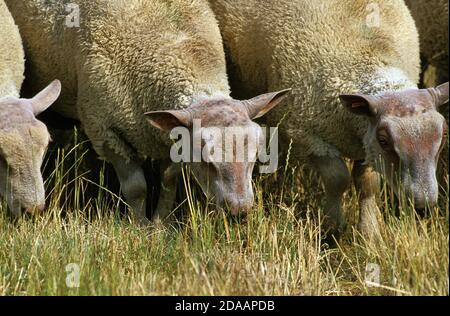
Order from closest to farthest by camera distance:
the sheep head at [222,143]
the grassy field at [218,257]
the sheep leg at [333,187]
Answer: the grassy field at [218,257] < the sheep head at [222,143] < the sheep leg at [333,187]

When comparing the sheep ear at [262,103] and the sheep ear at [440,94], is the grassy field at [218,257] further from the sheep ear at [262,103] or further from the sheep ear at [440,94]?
the sheep ear at [440,94]

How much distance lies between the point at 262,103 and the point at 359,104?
25.5 inches

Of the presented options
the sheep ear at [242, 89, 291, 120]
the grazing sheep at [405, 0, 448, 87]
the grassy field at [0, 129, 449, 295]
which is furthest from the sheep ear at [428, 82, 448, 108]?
the grazing sheep at [405, 0, 448, 87]

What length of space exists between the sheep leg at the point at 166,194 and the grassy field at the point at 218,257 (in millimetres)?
382

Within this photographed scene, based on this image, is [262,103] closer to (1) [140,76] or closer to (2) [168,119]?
(2) [168,119]

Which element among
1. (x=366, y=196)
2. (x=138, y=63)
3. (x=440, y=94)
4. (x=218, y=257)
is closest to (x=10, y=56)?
(x=138, y=63)

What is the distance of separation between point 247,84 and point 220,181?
1.53 metres

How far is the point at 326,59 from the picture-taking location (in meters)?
6.69

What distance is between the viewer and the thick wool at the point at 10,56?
6.70 metres

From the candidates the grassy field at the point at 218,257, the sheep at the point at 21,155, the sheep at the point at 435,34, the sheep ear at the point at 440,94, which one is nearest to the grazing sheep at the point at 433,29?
the sheep at the point at 435,34

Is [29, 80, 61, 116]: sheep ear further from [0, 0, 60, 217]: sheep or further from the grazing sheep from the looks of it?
the grazing sheep

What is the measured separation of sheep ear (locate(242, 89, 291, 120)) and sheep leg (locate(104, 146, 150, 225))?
1.07 metres

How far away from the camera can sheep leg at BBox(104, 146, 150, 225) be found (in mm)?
6895

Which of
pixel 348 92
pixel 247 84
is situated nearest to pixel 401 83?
pixel 348 92
